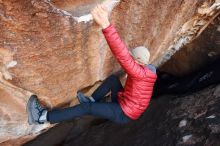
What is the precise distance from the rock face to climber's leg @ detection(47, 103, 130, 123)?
0.84 feet

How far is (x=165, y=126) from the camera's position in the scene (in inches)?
202

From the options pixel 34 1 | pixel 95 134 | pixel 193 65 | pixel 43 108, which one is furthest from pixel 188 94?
pixel 34 1

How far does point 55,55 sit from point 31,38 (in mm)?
374

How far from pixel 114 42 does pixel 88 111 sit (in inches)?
43.6

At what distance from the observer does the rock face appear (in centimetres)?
339

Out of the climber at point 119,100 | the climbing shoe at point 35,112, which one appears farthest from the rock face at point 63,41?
the climber at point 119,100

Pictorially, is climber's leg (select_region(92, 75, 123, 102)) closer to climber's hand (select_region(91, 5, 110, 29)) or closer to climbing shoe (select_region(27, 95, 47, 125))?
climbing shoe (select_region(27, 95, 47, 125))

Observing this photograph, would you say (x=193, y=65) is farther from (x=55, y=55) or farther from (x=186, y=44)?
(x=55, y=55)

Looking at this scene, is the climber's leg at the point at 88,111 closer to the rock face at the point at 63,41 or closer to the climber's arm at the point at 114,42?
the rock face at the point at 63,41

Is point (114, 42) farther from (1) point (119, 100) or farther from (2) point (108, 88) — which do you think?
(2) point (108, 88)

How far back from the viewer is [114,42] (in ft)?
10.5

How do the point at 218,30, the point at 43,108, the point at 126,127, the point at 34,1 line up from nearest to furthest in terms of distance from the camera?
1. the point at 34,1
2. the point at 43,108
3. the point at 218,30
4. the point at 126,127

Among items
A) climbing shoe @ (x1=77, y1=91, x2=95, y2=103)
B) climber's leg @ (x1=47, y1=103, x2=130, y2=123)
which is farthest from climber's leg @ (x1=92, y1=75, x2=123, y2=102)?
climber's leg @ (x1=47, y1=103, x2=130, y2=123)

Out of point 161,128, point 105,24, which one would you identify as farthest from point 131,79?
point 161,128
